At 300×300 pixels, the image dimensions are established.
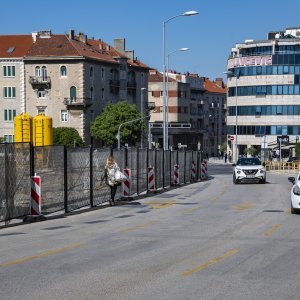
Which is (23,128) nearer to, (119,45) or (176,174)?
(176,174)

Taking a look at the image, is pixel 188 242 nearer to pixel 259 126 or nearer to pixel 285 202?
pixel 285 202

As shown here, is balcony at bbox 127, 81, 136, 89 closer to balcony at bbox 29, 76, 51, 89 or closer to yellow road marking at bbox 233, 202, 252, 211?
balcony at bbox 29, 76, 51, 89

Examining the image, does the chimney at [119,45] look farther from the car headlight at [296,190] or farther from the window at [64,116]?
the car headlight at [296,190]

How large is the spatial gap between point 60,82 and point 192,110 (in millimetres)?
56203

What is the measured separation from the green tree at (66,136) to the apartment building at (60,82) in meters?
3.41

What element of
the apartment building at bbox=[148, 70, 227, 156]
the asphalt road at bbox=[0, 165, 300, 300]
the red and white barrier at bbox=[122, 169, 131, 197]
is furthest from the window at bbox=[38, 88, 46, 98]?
the asphalt road at bbox=[0, 165, 300, 300]

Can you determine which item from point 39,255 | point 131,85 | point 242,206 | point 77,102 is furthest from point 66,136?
point 39,255

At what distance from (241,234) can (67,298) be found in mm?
7194

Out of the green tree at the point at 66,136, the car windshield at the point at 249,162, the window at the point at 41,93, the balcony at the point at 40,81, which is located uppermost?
the balcony at the point at 40,81

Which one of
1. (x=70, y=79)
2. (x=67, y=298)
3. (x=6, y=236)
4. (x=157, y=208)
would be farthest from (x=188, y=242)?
(x=70, y=79)

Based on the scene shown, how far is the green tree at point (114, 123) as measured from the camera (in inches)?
3553

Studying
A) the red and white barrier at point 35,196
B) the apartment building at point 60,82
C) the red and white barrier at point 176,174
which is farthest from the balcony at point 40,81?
the red and white barrier at point 35,196

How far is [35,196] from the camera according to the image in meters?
17.7

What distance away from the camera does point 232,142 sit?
112375 millimetres
